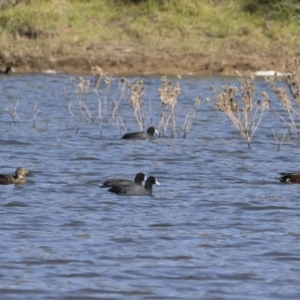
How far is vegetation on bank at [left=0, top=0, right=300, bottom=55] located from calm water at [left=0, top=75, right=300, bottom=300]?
13435 millimetres

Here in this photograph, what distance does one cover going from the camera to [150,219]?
42.0ft

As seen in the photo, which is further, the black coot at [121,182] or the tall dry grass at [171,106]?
the tall dry grass at [171,106]

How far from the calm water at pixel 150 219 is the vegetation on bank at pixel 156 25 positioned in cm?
1343

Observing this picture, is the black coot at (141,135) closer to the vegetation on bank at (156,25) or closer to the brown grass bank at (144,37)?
the brown grass bank at (144,37)

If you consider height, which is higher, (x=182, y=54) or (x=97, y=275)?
(x=182, y=54)

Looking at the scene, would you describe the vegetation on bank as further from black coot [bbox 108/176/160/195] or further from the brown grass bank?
black coot [bbox 108/176/160/195]

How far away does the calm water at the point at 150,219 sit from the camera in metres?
9.77

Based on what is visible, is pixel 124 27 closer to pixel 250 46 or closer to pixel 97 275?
pixel 250 46

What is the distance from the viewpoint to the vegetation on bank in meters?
36.3

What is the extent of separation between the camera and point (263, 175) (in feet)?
55.6

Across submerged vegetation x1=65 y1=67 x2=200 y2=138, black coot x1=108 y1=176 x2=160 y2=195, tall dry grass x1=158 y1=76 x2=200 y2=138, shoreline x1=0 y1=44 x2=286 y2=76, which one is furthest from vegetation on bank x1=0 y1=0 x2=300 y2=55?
black coot x1=108 y1=176 x2=160 y2=195

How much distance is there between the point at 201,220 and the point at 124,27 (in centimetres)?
2505

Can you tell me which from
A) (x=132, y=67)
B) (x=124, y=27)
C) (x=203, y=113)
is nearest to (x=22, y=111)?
(x=203, y=113)

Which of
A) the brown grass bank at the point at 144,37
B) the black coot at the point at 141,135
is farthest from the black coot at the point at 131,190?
the brown grass bank at the point at 144,37
